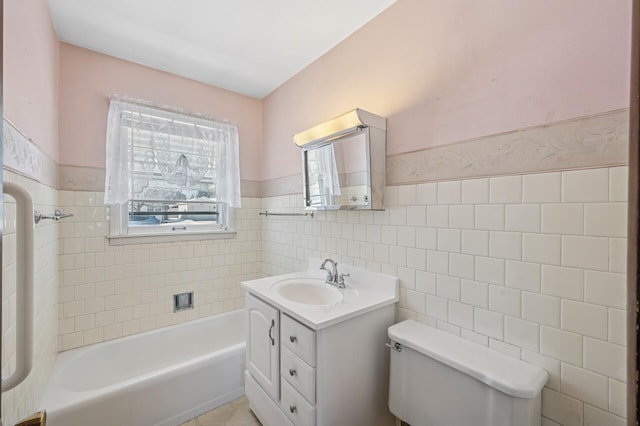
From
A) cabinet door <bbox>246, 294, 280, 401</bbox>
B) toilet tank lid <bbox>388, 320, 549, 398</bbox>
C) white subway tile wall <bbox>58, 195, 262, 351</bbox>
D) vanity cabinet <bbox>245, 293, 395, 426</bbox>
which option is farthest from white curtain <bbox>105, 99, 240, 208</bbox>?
toilet tank lid <bbox>388, 320, 549, 398</bbox>

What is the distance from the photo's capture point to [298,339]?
1.38 m

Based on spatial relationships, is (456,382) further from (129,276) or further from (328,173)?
(129,276)

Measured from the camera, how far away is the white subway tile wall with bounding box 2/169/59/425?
3.42ft

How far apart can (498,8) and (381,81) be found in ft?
2.07

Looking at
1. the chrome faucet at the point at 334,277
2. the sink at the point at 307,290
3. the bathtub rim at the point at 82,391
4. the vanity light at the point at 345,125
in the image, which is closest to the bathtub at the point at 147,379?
the bathtub rim at the point at 82,391

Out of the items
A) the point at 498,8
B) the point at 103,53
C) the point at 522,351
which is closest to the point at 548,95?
the point at 498,8

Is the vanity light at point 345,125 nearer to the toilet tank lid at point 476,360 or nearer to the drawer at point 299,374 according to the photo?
the toilet tank lid at point 476,360

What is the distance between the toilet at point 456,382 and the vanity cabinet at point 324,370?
0.14 meters

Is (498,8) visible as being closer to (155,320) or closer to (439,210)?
(439,210)

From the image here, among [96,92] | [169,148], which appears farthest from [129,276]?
[96,92]

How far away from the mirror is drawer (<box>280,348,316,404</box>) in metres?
0.87

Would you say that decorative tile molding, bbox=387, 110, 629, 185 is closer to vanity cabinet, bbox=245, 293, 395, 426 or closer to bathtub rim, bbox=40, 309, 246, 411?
vanity cabinet, bbox=245, 293, 395, 426

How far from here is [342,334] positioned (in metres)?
1.35

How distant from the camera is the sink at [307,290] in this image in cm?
181
